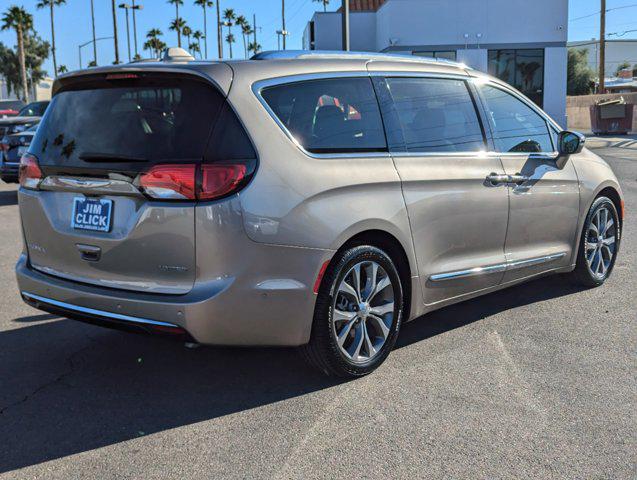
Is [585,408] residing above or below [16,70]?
below

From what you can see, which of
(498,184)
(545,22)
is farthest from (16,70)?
(498,184)

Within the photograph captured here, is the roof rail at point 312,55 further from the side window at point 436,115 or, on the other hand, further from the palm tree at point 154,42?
the palm tree at point 154,42

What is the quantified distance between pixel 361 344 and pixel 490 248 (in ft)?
4.48

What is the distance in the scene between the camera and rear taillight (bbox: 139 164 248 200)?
3.46 meters

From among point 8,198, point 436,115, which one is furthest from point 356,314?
point 8,198

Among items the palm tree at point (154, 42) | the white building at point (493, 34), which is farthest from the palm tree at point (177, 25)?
the white building at point (493, 34)

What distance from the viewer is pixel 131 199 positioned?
358cm

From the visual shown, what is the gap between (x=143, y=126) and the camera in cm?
363

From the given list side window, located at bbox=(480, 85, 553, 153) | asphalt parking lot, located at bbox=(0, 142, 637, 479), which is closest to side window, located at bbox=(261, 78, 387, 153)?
side window, located at bbox=(480, 85, 553, 153)

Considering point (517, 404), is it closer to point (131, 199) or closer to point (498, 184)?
A: point (498, 184)

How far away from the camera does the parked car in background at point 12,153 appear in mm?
12484

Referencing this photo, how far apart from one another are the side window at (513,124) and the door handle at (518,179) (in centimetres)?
20

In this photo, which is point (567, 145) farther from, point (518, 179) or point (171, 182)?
point (171, 182)

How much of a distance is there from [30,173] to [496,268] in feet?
10.2
